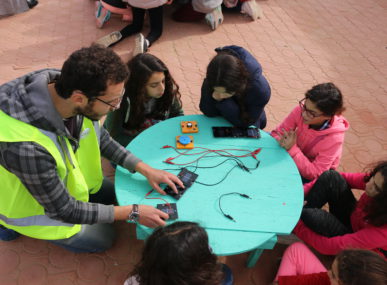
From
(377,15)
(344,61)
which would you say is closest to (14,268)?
(344,61)

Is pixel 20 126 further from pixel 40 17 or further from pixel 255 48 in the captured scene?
pixel 40 17

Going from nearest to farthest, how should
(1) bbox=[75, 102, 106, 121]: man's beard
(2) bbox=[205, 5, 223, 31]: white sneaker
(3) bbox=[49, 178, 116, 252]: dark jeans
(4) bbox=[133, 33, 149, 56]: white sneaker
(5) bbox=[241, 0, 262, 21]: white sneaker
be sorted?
(1) bbox=[75, 102, 106, 121]: man's beard
(3) bbox=[49, 178, 116, 252]: dark jeans
(4) bbox=[133, 33, 149, 56]: white sneaker
(2) bbox=[205, 5, 223, 31]: white sneaker
(5) bbox=[241, 0, 262, 21]: white sneaker

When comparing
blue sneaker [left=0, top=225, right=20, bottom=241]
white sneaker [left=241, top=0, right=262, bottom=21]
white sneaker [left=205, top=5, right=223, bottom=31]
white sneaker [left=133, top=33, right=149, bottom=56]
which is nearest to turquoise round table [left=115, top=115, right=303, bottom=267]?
blue sneaker [left=0, top=225, right=20, bottom=241]

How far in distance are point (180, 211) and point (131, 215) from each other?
301mm

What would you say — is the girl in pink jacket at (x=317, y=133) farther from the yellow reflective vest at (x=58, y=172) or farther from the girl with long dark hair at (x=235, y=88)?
the yellow reflective vest at (x=58, y=172)

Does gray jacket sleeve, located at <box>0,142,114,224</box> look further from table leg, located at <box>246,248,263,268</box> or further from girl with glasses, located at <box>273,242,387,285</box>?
girl with glasses, located at <box>273,242,387,285</box>

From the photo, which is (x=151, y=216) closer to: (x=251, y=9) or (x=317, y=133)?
(x=317, y=133)

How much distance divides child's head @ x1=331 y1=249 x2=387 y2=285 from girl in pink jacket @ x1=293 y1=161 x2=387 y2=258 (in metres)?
0.40

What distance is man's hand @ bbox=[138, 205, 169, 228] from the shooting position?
172 centimetres

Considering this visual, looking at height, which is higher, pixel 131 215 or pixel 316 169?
pixel 131 215

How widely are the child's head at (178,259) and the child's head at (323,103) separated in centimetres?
138

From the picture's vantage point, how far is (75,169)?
1737mm

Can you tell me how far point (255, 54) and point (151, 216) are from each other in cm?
360

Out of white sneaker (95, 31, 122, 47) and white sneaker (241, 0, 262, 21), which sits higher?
white sneaker (241, 0, 262, 21)
